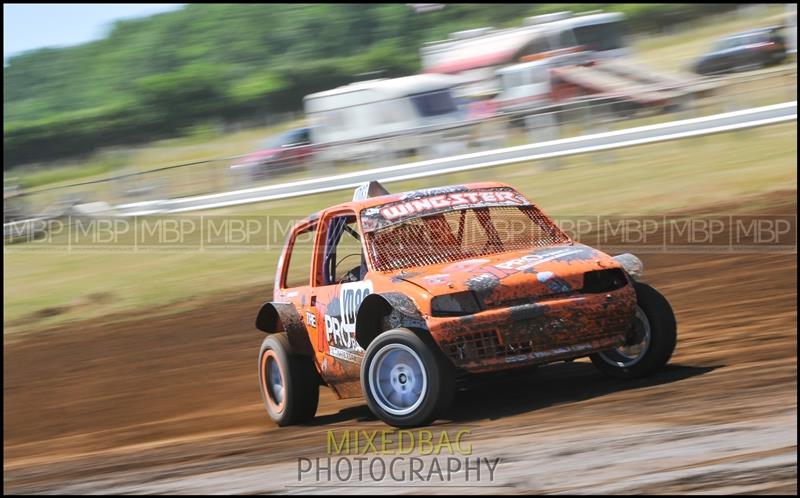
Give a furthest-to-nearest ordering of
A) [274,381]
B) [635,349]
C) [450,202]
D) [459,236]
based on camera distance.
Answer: [274,381] < [450,202] < [459,236] < [635,349]

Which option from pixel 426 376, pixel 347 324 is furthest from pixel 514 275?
pixel 347 324

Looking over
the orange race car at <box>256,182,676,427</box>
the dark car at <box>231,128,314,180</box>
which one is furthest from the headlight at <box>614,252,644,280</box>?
the dark car at <box>231,128,314,180</box>

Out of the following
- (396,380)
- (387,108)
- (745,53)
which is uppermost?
(745,53)

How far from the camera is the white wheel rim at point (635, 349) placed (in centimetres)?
646

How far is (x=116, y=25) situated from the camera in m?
34.7

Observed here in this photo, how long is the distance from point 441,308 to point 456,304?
3.4 inches

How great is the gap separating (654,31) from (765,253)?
15.1 metres

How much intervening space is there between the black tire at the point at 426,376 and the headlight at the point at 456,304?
177 mm

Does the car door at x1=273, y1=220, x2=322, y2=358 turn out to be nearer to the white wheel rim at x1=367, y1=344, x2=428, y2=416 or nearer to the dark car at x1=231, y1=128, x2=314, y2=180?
the white wheel rim at x1=367, y1=344, x2=428, y2=416

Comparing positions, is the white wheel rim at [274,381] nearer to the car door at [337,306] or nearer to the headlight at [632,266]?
the car door at [337,306]

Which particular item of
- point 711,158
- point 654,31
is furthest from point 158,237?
point 654,31

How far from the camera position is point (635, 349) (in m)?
6.57

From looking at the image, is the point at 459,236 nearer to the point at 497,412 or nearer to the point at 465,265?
the point at 465,265

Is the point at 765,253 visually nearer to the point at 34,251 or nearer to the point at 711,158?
the point at 711,158
